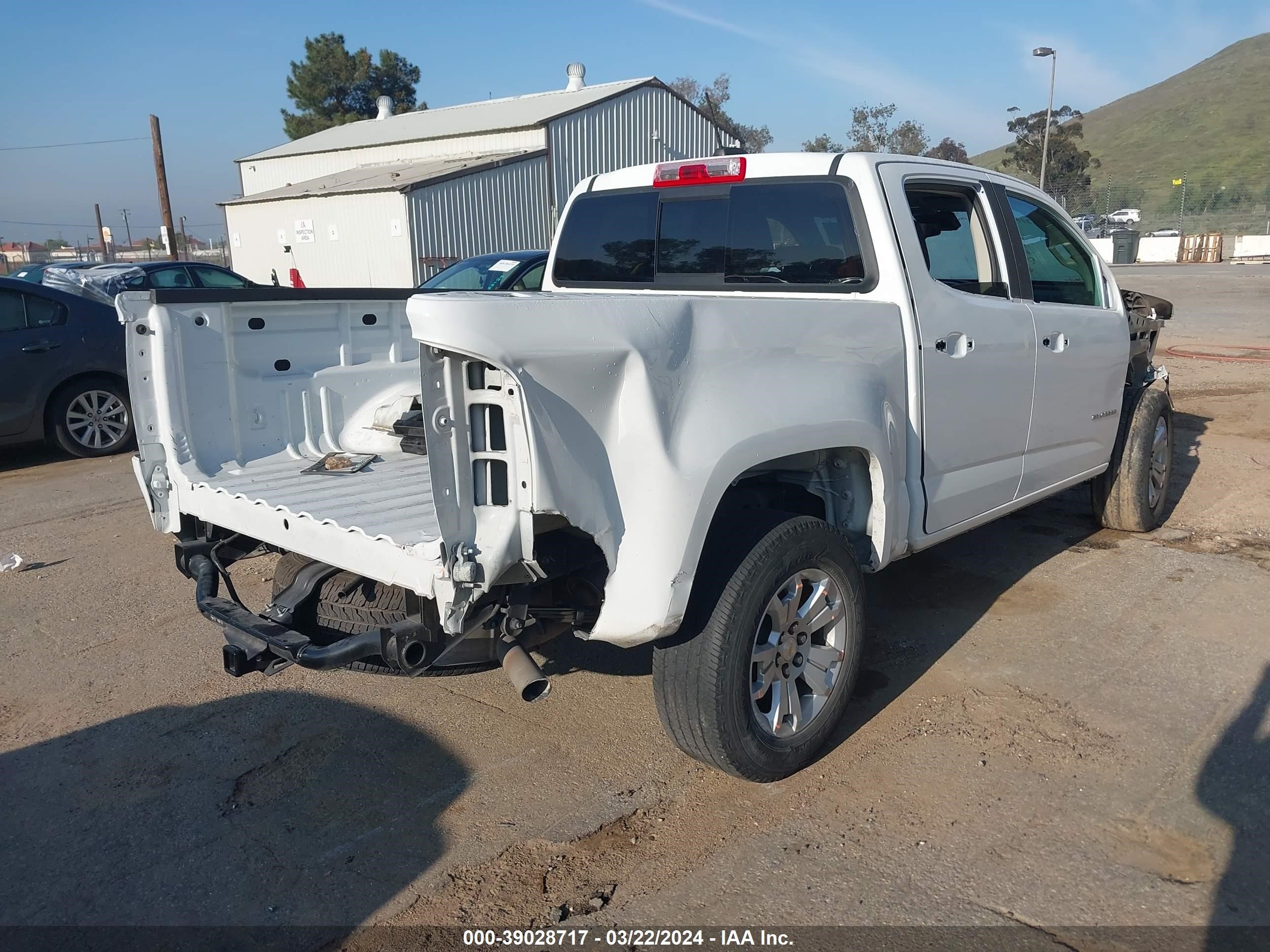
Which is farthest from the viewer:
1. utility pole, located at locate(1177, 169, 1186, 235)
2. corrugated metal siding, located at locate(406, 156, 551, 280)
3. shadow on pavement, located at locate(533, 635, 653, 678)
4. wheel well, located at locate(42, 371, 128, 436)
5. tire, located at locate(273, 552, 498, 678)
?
utility pole, located at locate(1177, 169, 1186, 235)

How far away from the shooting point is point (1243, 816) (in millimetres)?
3037

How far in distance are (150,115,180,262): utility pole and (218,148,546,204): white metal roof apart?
1844 mm

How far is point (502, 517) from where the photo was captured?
2533 millimetres

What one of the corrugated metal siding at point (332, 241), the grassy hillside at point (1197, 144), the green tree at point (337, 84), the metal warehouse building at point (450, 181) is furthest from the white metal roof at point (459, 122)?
the grassy hillside at point (1197, 144)

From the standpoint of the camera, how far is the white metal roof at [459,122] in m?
27.8

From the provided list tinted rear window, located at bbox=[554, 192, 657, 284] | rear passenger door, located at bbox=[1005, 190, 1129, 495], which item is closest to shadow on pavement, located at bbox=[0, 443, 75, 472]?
tinted rear window, located at bbox=[554, 192, 657, 284]

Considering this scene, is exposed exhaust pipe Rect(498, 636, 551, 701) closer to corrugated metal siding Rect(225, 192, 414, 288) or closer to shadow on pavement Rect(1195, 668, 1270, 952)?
shadow on pavement Rect(1195, 668, 1270, 952)

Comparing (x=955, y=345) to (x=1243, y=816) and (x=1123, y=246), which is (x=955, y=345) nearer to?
(x=1243, y=816)

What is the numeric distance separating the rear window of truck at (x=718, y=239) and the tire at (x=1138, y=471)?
9.21ft

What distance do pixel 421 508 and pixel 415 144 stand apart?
29.0 metres

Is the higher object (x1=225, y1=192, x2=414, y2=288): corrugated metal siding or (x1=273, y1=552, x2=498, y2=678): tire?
(x1=225, y1=192, x2=414, y2=288): corrugated metal siding

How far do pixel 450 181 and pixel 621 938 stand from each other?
2373 centimetres

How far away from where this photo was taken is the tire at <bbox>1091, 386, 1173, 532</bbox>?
5.67 m

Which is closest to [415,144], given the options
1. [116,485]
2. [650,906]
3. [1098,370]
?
[116,485]
